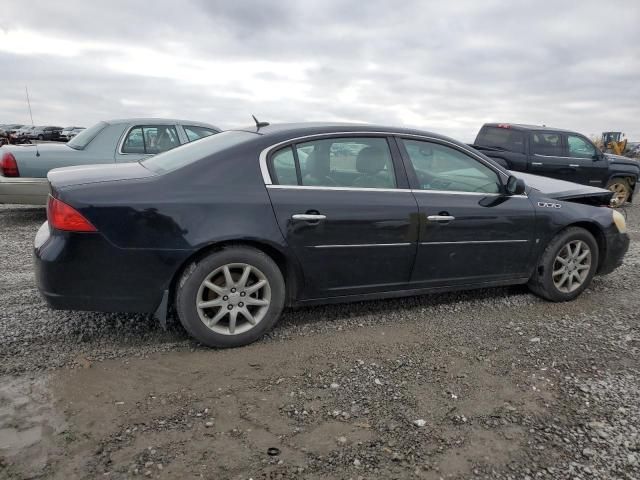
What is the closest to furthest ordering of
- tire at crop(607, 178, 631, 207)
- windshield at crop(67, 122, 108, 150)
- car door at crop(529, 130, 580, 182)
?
→ windshield at crop(67, 122, 108, 150) < car door at crop(529, 130, 580, 182) < tire at crop(607, 178, 631, 207)

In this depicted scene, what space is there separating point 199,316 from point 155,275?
0.39 meters

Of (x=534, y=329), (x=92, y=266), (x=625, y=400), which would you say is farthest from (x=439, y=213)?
(x=92, y=266)

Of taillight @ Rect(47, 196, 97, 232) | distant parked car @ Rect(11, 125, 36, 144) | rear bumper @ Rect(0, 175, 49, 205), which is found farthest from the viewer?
distant parked car @ Rect(11, 125, 36, 144)

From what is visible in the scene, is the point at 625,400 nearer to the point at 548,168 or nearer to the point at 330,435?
the point at 330,435

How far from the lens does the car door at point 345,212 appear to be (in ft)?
10.9

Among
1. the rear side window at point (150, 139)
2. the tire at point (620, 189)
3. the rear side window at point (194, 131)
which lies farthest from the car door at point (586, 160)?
the rear side window at point (150, 139)

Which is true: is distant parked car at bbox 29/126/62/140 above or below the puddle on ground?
above

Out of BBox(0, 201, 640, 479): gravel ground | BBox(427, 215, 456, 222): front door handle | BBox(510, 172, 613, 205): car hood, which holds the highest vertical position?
BBox(510, 172, 613, 205): car hood

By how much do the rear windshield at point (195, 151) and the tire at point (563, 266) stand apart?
281 cm

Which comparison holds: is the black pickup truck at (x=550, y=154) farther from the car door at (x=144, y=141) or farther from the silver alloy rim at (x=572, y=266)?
the car door at (x=144, y=141)

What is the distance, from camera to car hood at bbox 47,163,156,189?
10.1 feet

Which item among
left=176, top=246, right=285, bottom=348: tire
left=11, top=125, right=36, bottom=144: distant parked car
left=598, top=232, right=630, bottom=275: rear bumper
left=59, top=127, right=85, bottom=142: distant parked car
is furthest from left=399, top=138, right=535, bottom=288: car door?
left=59, top=127, right=85, bottom=142: distant parked car

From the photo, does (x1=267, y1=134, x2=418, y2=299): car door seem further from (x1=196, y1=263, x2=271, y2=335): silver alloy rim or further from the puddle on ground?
the puddle on ground

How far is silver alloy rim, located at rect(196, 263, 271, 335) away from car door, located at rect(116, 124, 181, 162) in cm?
461
